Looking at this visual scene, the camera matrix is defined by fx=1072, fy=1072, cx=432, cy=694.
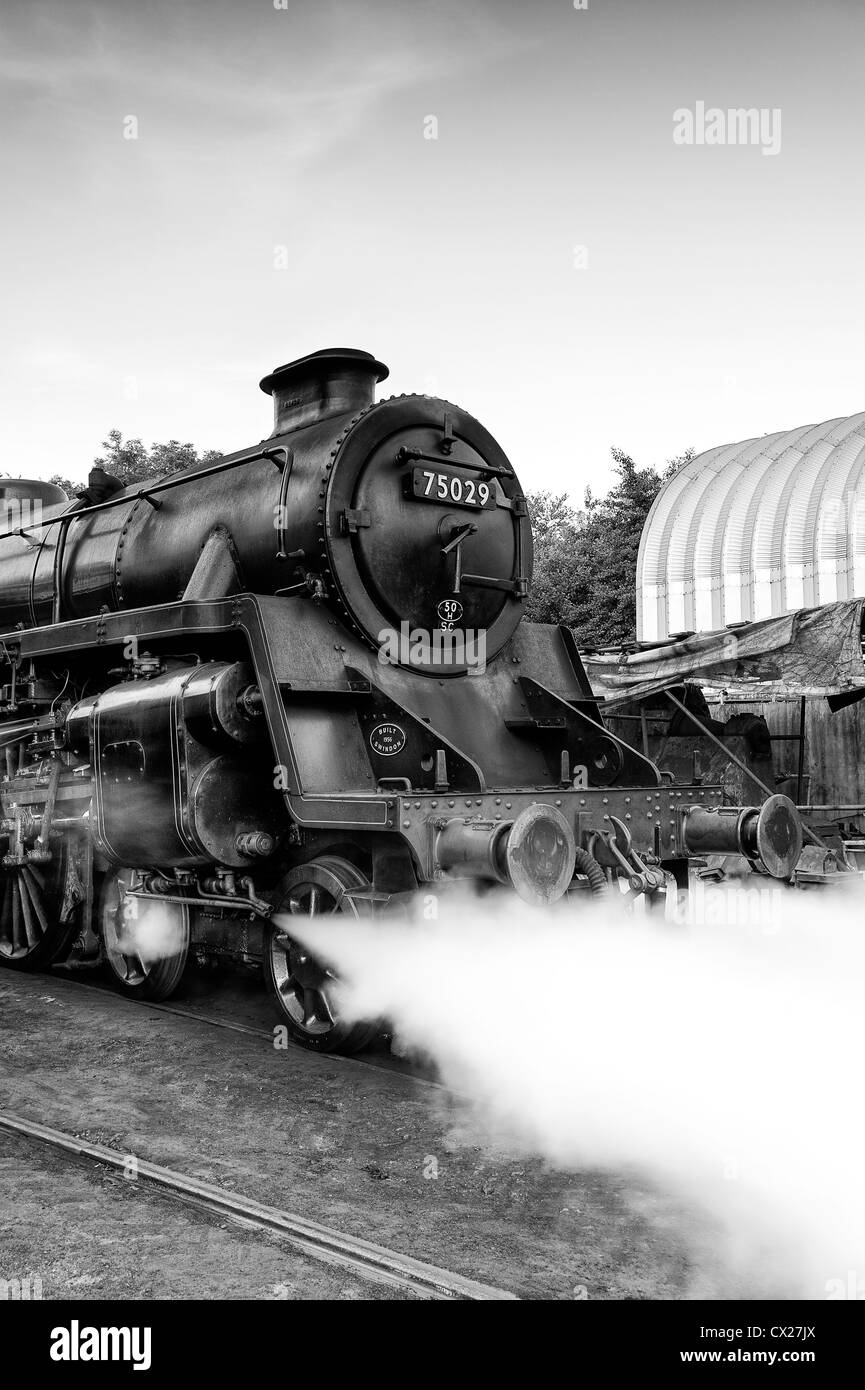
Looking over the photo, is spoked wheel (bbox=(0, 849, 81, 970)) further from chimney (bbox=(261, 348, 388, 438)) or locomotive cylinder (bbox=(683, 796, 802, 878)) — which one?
locomotive cylinder (bbox=(683, 796, 802, 878))

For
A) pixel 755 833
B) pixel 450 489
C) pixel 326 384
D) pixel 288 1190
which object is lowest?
pixel 288 1190

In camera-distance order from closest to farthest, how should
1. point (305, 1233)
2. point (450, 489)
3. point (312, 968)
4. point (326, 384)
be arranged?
point (305, 1233), point (312, 968), point (450, 489), point (326, 384)

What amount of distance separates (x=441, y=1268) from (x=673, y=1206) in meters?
0.91

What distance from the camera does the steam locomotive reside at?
4938mm

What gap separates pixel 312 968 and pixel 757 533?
1526cm

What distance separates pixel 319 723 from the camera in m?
5.18

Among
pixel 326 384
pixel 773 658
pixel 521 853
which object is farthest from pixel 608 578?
pixel 521 853

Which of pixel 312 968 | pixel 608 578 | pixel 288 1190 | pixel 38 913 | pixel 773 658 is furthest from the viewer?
pixel 608 578

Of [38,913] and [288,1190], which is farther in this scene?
[38,913]

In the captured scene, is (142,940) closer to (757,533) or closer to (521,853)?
(521,853)

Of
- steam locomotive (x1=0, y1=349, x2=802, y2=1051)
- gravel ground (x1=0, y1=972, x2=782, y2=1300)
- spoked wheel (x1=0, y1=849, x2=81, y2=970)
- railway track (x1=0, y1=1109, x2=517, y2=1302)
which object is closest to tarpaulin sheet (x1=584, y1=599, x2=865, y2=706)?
steam locomotive (x1=0, y1=349, x2=802, y2=1051)

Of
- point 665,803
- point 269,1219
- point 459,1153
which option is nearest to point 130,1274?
point 269,1219
